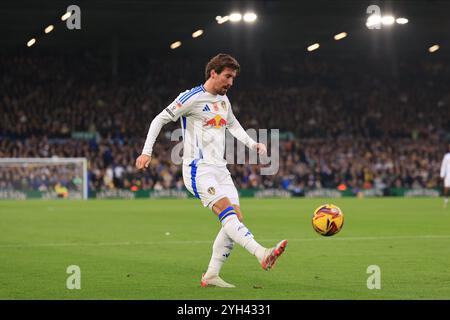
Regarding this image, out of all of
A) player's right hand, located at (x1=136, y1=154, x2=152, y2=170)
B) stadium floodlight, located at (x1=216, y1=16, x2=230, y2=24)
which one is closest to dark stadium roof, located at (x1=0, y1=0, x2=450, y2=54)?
stadium floodlight, located at (x1=216, y1=16, x2=230, y2=24)

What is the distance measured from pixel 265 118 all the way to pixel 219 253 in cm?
4178

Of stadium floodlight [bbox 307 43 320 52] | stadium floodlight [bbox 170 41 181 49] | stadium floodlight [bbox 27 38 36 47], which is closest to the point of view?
stadium floodlight [bbox 27 38 36 47]

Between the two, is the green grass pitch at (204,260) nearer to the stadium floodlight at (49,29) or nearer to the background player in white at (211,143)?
the background player in white at (211,143)

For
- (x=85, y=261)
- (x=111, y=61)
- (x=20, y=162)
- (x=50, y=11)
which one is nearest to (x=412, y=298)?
Result: (x=85, y=261)

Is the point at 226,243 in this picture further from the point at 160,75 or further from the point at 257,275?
the point at 160,75

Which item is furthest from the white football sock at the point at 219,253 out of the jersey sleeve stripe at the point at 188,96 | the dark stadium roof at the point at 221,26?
the dark stadium roof at the point at 221,26

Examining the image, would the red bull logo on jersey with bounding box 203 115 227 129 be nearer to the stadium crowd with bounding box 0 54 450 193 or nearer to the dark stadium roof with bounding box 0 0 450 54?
the dark stadium roof with bounding box 0 0 450 54

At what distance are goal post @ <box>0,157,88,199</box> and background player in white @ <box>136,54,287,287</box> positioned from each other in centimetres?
3086

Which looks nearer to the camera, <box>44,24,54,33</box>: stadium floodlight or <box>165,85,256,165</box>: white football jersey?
<box>165,85,256,165</box>: white football jersey

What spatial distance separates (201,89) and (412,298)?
3.10 metres

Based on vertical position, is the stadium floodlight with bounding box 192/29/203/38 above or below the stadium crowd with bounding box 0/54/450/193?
above

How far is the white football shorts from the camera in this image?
9.24 meters

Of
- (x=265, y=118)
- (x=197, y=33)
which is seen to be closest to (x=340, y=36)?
(x=197, y=33)

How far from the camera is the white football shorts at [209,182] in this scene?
9242mm
